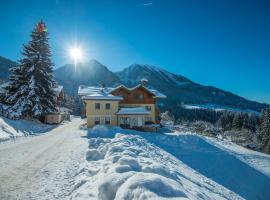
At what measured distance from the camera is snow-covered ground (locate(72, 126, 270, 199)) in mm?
6477

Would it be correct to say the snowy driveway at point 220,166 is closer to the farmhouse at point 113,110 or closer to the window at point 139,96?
the farmhouse at point 113,110

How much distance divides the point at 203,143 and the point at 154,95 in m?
15.8

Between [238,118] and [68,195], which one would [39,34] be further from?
[238,118]

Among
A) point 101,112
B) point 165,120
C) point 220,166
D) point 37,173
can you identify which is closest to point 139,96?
point 101,112

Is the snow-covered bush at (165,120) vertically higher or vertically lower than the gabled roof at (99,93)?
lower

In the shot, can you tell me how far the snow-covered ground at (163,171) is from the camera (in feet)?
21.2

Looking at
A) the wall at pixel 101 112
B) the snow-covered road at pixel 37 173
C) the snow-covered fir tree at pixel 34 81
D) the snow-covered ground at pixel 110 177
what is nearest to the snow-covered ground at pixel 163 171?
the snow-covered ground at pixel 110 177

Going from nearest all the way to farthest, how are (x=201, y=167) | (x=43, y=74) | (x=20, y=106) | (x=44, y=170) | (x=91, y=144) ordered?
(x=44, y=170) < (x=91, y=144) < (x=201, y=167) < (x=20, y=106) < (x=43, y=74)

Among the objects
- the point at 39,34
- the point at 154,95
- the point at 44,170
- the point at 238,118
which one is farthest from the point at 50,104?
the point at 238,118

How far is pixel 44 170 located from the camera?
10219 millimetres

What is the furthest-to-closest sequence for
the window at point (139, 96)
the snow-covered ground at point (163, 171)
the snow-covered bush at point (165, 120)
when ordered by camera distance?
1. the snow-covered bush at point (165, 120)
2. the window at point (139, 96)
3. the snow-covered ground at point (163, 171)

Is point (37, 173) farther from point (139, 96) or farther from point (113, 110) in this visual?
point (139, 96)

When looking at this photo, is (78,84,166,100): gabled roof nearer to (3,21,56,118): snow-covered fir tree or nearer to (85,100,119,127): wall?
(85,100,119,127): wall

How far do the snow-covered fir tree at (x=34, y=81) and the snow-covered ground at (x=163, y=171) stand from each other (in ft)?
45.7
